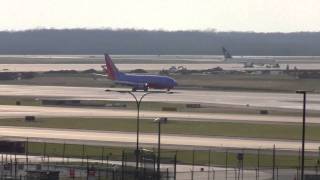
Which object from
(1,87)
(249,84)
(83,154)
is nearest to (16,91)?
(1,87)

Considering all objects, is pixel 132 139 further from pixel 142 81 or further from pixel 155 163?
pixel 142 81

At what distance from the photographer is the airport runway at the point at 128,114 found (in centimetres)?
10256

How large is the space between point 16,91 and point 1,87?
15.5 m

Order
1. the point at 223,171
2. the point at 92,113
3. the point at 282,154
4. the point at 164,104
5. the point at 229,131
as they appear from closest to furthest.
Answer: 1. the point at 223,171
2. the point at 282,154
3. the point at 229,131
4. the point at 92,113
5. the point at 164,104

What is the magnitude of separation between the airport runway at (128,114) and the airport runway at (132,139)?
16.7 m

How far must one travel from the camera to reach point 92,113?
109 metres

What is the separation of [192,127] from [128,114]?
1601 centimetres

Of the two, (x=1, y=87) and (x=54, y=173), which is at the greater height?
(x=1, y=87)

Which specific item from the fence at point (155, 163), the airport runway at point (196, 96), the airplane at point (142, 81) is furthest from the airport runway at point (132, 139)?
the airplane at point (142, 81)

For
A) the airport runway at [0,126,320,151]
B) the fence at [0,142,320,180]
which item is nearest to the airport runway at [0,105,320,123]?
the airport runway at [0,126,320,151]

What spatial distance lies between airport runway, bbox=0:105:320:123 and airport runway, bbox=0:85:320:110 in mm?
14847

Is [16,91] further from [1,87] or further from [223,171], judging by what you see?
[223,171]

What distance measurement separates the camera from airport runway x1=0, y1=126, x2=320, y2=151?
253 feet

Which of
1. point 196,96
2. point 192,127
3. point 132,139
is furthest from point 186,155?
point 196,96
